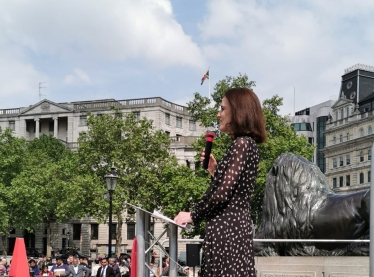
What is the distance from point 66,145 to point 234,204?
78502 mm

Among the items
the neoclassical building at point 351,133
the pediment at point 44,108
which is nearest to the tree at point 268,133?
the neoclassical building at point 351,133

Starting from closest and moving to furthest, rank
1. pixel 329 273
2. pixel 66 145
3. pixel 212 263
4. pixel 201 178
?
pixel 212 263, pixel 329 273, pixel 201 178, pixel 66 145

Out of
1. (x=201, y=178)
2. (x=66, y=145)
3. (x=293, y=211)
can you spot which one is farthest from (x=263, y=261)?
(x=66, y=145)

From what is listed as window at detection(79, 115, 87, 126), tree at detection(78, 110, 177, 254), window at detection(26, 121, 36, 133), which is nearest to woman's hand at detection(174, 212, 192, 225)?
tree at detection(78, 110, 177, 254)

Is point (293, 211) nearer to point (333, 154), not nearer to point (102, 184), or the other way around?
point (102, 184)

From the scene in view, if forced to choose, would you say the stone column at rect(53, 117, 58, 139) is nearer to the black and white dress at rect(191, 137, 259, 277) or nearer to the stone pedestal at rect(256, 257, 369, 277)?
the stone pedestal at rect(256, 257, 369, 277)

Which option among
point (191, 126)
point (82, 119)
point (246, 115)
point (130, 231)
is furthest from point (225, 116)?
point (191, 126)

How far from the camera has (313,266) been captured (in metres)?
11.6

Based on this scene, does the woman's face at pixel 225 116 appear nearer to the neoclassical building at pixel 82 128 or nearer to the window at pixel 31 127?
the neoclassical building at pixel 82 128

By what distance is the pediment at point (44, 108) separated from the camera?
84.9 meters

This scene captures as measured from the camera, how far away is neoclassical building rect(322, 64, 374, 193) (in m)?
75.0

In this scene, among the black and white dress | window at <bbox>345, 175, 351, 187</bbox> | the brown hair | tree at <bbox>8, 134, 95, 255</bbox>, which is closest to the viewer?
the black and white dress

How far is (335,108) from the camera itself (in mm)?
82438

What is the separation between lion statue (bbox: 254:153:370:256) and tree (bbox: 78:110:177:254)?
39.2 metres
